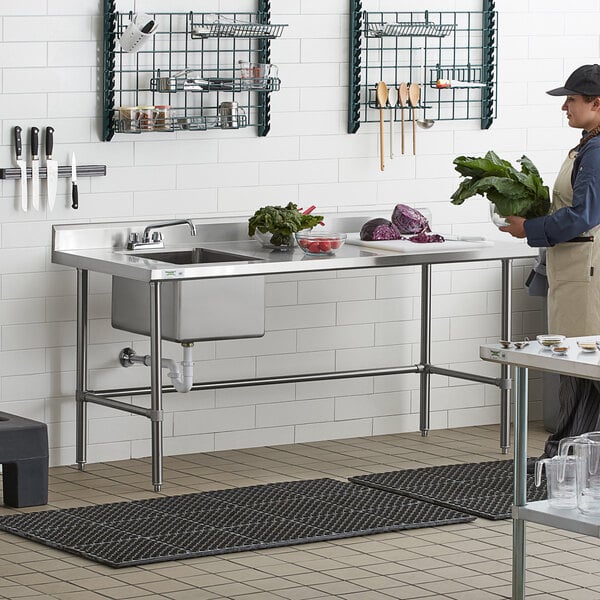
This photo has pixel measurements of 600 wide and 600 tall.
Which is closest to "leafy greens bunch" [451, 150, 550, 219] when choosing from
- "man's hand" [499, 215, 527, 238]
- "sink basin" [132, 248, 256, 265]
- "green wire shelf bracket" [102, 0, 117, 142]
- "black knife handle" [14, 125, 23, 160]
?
"man's hand" [499, 215, 527, 238]

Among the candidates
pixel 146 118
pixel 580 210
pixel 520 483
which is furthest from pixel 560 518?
pixel 146 118

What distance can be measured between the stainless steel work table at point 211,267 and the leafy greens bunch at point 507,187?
51 cm

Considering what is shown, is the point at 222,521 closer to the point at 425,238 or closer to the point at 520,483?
the point at 520,483

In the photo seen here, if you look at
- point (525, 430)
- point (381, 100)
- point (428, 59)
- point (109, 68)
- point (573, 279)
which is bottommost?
point (525, 430)

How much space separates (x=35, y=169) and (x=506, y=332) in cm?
234

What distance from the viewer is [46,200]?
6816 millimetres

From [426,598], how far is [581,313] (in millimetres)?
1821

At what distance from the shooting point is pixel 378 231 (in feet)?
23.3

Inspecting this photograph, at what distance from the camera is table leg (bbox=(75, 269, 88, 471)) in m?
6.80

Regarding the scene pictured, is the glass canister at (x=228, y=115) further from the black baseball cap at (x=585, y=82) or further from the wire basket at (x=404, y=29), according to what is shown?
the black baseball cap at (x=585, y=82)

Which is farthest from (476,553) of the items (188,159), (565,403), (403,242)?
(188,159)

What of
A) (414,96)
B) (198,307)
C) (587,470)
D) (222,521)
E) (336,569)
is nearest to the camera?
(587,470)

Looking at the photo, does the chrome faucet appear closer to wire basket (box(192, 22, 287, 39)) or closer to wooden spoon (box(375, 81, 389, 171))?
wire basket (box(192, 22, 287, 39))

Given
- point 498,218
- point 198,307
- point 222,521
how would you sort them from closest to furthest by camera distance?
point 222,521 < point 498,218 < point 198,307
